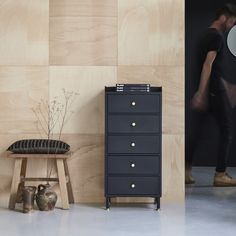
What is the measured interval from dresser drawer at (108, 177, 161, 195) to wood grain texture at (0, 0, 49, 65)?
1.31 metres

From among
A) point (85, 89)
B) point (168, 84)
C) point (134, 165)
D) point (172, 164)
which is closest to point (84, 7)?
point (85, 89)

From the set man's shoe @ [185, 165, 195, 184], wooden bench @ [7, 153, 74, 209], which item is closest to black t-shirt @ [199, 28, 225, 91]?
man's shoe @ [185, 165, 195, 184]

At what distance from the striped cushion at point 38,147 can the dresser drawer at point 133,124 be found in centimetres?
47

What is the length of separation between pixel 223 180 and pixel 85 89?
230 cm

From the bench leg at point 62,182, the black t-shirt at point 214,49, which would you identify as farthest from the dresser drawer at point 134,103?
the black t-shirt at point 214,49

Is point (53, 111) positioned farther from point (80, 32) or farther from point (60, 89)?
point (80, 32)

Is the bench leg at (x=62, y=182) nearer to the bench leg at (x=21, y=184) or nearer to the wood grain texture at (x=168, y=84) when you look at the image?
the bench leg at (x=21, y=184)

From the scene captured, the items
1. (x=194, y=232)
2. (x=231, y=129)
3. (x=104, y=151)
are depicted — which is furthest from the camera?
(x=231, y=129)

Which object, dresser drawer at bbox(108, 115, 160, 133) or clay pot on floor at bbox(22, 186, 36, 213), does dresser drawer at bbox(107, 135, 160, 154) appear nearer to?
dresser drawer at bbox(108, 115, 160, 133)

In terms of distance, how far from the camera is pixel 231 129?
22.9 feet

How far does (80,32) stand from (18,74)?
697mm

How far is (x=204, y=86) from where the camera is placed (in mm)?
7004

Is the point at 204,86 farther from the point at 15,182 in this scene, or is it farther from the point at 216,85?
the point at 15,182

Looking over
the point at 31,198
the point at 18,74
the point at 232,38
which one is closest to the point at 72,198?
the point at 31,198
